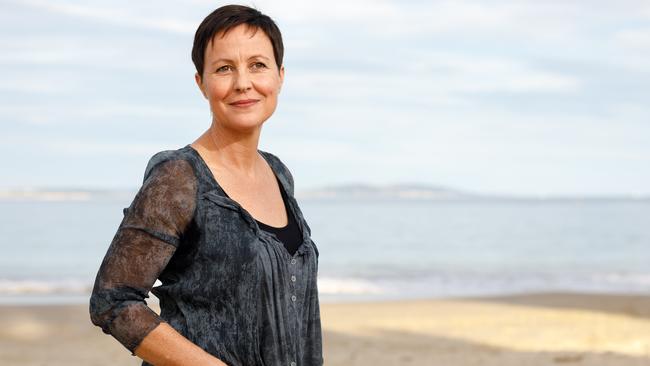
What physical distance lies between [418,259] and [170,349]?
80.7 feet

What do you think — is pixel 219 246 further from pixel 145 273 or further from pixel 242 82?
pixel 242 82

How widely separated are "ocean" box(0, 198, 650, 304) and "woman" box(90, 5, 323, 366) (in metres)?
13.6

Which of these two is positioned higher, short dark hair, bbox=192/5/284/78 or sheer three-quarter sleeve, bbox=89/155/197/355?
short dark hair, bbox=192/5/284/78

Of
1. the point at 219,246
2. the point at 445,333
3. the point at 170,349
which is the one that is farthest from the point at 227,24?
the point at 445,333

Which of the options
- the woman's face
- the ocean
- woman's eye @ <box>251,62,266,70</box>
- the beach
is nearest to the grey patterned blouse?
the woman's face

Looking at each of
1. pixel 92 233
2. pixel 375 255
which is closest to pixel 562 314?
A: pixel 375 255

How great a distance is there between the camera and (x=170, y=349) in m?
1.93

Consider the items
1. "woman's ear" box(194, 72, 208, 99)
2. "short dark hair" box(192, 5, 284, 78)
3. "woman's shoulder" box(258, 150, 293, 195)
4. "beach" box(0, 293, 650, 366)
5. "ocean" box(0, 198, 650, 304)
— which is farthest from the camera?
"ocean" box(0, 198, 650, 304)

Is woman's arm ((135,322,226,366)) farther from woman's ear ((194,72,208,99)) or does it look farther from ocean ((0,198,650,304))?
ocean ((0,198,650,304))

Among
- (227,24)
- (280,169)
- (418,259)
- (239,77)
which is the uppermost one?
(227,24)

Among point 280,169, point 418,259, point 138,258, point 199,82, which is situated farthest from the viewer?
point 418,259

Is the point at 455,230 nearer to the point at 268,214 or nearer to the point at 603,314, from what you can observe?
the point at 603,314

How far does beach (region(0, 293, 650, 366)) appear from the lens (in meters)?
9.07

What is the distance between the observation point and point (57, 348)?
394 inches
